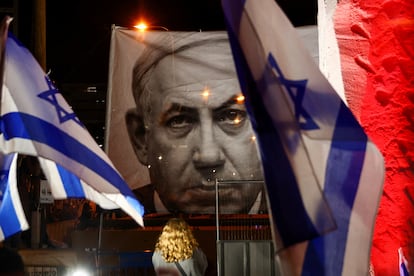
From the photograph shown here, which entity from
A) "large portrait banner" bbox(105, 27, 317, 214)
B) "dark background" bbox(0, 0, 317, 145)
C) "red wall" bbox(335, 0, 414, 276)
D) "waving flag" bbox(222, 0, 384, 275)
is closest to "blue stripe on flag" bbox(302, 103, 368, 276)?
"waving flag" bbox(222, 0, 384, 275)

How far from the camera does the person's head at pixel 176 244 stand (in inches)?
362

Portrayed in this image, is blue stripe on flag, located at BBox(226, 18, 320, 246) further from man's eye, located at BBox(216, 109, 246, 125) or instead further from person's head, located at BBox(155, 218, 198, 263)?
person's head, located at BBox(155, 218, 198, 263)

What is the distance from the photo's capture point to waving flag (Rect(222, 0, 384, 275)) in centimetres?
241

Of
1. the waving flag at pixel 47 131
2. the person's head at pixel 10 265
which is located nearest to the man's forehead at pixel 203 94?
the waving flag at pixel 47 131

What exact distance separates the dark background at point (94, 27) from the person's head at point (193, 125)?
170 inches

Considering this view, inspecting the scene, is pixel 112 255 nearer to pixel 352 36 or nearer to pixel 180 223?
pixel 180 223

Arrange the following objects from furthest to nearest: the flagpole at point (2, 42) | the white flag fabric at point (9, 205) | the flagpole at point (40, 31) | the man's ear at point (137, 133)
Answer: the flagpole at point (40, 31) → the man's ear at point (137, 133) → the white flag fabric at point (9, 205) → the flagpole at point (2, 42)

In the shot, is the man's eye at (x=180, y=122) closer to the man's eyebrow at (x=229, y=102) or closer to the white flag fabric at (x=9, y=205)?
the man's eyebrow at (x=229, y=102)

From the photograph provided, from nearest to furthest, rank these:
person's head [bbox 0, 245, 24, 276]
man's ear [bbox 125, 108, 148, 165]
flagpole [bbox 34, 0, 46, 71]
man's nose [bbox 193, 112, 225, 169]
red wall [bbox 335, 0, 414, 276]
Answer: red wall [bbox 335, 0, 414, 276], person's head [bbox 0, 245, 24, 276], man's nose [bbox 193, 112, 225, 169], man's ear [bbox 125, 108, 148, 165], flagpole [bbox 34, 0, 46, 71]

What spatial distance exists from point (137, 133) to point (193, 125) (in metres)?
0.71

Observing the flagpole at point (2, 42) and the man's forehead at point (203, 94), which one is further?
the man's forehead at point (203, 94)

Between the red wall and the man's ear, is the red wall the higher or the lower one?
the higher one

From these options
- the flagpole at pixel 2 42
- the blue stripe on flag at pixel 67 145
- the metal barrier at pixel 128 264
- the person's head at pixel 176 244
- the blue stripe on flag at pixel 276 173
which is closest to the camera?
the blue stripe on flag at pixel 276 173

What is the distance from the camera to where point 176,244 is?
9211mm
